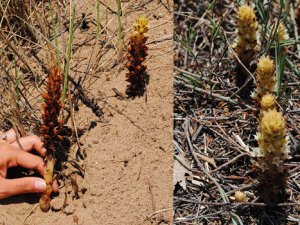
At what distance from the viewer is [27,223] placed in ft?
8.91

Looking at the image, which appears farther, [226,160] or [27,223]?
[226,160]

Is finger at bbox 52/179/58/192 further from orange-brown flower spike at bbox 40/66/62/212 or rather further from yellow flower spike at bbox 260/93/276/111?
yellow flower spike at bbox 260/93/276/111

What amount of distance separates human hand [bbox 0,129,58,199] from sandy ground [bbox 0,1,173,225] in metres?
0.13

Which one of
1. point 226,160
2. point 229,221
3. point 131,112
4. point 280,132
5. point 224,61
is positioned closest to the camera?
point 280,132

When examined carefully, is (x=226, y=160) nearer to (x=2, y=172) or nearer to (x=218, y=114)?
(x=218, y=114)

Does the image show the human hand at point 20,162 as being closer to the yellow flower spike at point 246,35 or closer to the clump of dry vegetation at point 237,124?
the clump of dry vegetation at point 237,124

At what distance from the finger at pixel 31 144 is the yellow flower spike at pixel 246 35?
1234 millimetres

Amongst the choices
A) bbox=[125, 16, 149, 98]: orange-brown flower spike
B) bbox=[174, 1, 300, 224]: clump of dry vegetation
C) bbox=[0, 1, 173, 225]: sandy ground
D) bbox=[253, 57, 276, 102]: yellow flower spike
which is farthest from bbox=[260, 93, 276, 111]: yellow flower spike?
bbox=[125, 16, 149, 98]: orange-brown flower spike

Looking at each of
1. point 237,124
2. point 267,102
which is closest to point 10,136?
point 237,124

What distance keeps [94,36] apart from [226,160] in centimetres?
122

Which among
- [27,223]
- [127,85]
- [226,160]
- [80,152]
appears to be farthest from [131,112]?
[27,223]

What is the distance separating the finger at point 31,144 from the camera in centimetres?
285

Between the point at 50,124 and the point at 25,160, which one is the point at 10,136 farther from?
the point at 50,124

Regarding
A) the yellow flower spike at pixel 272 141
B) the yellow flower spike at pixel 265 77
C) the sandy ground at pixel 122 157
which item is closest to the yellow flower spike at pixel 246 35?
the yellow flower spike at pixel 265 77
